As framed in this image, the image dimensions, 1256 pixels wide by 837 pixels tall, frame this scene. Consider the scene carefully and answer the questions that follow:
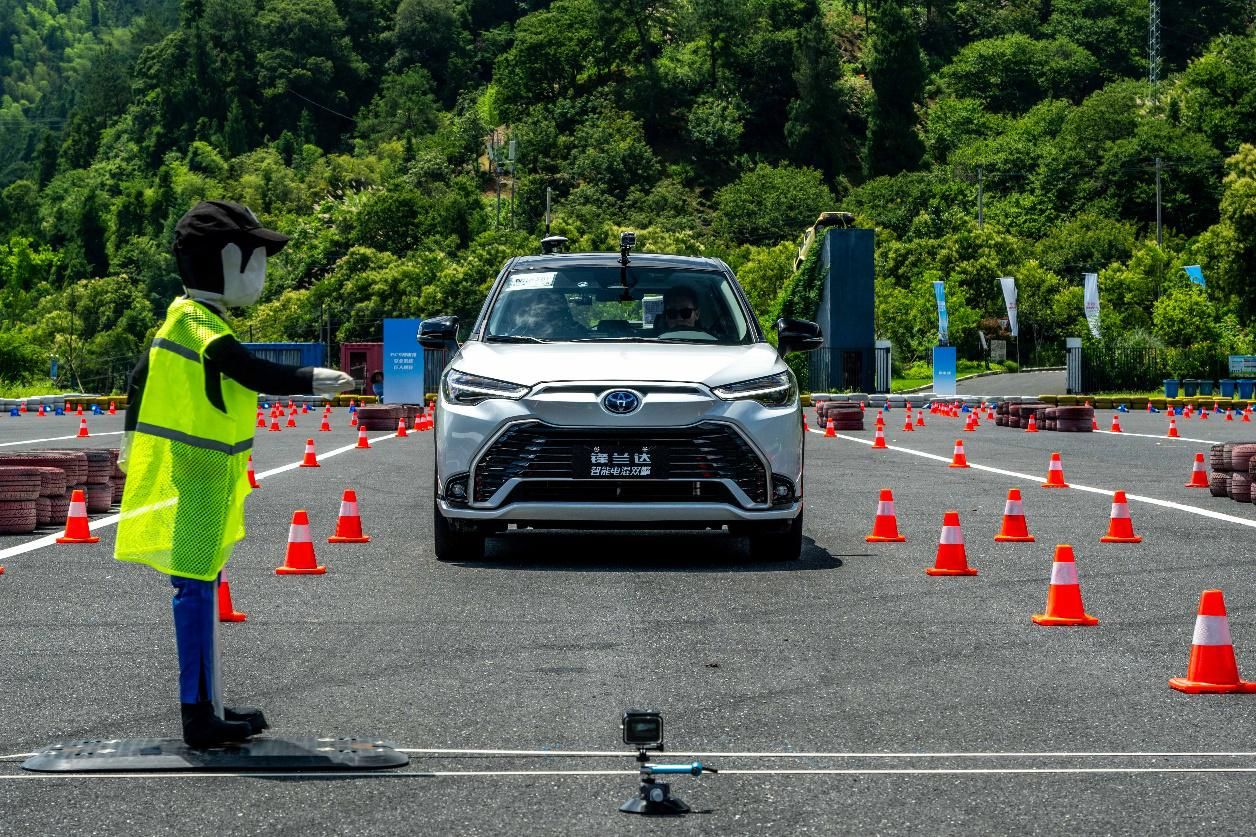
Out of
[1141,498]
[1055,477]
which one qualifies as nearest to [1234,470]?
[1141,498]

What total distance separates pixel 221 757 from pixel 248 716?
0.39m

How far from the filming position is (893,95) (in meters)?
157

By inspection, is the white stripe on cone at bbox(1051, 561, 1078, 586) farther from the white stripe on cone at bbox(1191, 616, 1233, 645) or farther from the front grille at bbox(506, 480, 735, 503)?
the front grille at bbox(506, 480, 735, 503)

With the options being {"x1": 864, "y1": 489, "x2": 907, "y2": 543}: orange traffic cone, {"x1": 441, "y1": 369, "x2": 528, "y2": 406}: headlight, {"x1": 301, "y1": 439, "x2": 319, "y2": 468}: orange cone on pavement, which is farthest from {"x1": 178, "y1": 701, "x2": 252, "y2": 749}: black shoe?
{"x1": 301, "y1": 439, "x2": 319, "y2": 468}: orange cone on pavement

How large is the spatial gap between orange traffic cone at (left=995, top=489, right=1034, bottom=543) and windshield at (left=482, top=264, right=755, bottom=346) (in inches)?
93.6

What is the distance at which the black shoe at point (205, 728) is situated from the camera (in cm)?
604

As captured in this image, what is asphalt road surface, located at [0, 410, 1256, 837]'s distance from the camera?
5426 mm

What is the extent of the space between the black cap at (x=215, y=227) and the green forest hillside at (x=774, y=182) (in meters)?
66.8

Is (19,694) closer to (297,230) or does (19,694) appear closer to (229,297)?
(229,297)

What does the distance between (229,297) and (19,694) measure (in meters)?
1.96

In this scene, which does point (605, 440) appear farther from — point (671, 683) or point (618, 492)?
point (671, 683)

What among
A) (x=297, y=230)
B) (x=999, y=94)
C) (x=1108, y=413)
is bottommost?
(x=1108, y=413)

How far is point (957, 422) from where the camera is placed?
44.8 meters

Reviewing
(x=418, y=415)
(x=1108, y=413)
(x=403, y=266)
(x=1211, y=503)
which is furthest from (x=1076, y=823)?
(x=403, y=266)
